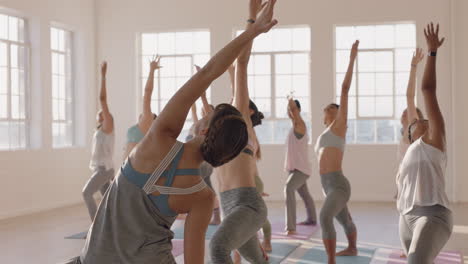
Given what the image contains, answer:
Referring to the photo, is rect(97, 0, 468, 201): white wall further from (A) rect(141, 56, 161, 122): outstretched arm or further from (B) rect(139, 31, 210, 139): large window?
(A) rect(141, 56, 161, 122): outstretched arm

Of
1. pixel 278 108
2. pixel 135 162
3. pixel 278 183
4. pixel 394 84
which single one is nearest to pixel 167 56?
pixel 278 108

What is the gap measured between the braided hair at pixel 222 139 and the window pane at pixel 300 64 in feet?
30.8

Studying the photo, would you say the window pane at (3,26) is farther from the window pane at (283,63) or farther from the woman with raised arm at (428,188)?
the woman with raised arm at (428,188)

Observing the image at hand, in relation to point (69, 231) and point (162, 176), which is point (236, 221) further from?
point (69, 231)

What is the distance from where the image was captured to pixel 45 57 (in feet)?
33.0

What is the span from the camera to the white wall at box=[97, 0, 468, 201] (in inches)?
413

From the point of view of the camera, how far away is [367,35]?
429 inches

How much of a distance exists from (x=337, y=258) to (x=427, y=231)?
2.70 metres

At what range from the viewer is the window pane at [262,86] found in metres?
11.4

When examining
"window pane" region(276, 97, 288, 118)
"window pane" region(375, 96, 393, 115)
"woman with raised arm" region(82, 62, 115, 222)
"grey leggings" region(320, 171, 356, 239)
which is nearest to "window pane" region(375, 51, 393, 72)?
"window pane" region(375, 96, 393, 115)

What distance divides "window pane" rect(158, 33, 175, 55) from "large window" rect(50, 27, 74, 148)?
159cm

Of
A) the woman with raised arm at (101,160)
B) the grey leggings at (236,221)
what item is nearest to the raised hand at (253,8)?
the grey leggings at (236,221)

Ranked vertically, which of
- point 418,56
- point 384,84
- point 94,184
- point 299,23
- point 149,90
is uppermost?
point 299,23

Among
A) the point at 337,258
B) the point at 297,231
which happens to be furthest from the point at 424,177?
the point at 297,231
